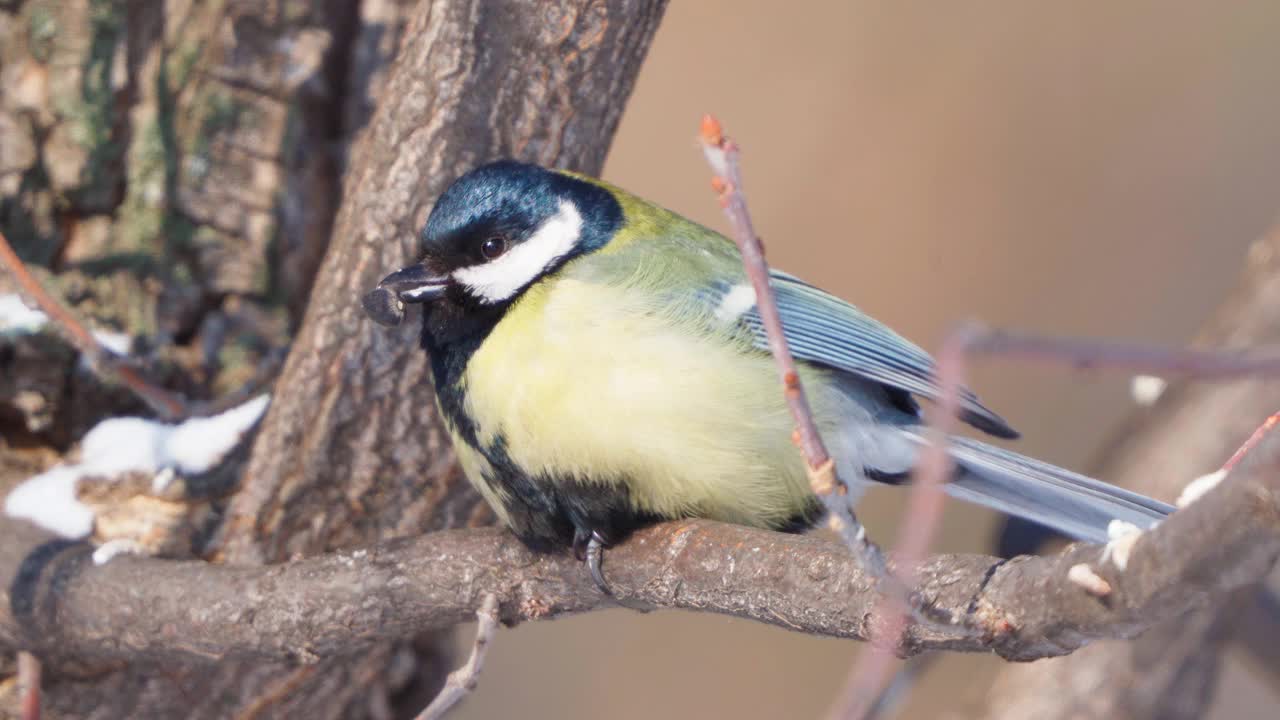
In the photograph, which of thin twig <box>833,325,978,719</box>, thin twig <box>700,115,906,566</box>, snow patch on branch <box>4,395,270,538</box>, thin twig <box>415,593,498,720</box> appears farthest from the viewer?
snow patch on branch <box>4,395,270,538</box>

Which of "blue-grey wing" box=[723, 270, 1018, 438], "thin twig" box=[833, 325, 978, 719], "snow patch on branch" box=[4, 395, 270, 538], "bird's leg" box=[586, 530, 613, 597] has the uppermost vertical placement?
"thin twig" box=[833, 325, 978, 719]

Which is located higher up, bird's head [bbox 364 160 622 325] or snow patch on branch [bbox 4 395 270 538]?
bird's head [bbox 364 160 622 325]

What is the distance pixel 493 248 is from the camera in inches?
69.1

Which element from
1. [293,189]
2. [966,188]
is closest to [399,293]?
[293,189]

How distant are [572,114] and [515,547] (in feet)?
2.15

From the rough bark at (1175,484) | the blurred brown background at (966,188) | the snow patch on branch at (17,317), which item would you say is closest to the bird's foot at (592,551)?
the snow patch on branch at (17,317)

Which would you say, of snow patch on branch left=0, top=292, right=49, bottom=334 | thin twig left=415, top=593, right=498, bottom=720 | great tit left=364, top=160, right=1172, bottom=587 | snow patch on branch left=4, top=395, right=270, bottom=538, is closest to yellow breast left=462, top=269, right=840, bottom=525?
great tit left=364, top=160, right=1172, bottom=587

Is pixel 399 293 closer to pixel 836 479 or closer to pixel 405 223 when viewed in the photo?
pixel 405 223

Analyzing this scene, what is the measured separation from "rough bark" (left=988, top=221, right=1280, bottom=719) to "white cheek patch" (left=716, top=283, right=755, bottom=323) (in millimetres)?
1121

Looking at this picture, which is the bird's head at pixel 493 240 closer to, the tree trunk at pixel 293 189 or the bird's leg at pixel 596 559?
the tree trunk at pixel 293 189

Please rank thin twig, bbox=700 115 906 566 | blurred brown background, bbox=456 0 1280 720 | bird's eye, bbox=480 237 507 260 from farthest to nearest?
blurred brown background, bbox=456 0 1280 720
bird's eye, bbox=480 237 507 260
thin twig, bbox=700 115 906 566

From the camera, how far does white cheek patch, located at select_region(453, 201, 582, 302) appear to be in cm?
173

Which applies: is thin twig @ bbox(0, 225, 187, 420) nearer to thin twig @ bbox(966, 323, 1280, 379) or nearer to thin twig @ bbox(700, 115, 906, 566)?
thin twig @ bbox(700, 115, 906, 566)

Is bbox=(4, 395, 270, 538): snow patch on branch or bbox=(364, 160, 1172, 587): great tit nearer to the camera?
bbox=(364, 160, 1172, 587): great tit
